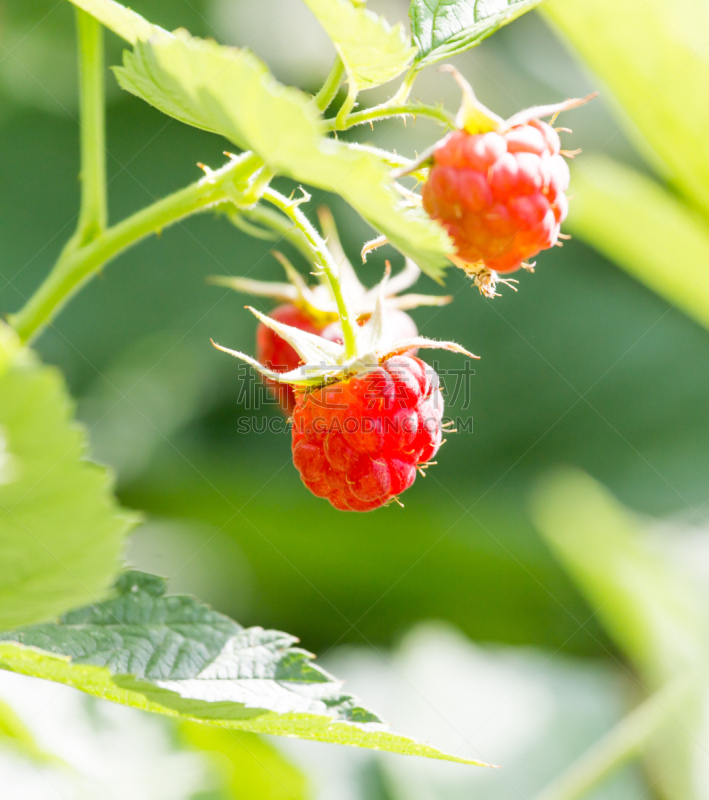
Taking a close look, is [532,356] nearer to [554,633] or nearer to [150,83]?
[554,633]

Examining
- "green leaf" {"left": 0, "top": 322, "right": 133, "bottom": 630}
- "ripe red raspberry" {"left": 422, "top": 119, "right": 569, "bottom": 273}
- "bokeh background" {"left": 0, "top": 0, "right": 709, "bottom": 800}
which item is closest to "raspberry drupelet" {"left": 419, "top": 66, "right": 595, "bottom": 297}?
"ripe red raspberry" {"left": 422, "top": 119, "right": 569, "bottom": 273}

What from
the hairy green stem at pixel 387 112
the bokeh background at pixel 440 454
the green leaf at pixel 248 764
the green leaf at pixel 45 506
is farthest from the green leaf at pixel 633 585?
the green leaf at pixel 45 506

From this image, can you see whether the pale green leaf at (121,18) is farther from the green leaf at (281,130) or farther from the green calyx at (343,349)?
the green calyx at (343,349)

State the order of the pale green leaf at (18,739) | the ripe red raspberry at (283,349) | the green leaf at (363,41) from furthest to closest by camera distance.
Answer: the ripe red raspberry at (283,349) → the pale green leaf at (18,739) → the green leaf at (363,41)

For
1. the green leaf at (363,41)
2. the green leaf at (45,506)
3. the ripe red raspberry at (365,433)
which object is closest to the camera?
the green leaf at (45,506)

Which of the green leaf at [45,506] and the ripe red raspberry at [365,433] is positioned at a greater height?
the ripe red raspberry at [365,433]

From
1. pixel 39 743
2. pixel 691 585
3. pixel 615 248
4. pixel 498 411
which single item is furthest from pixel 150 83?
pixel 498 411

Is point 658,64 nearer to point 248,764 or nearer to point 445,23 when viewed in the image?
point 445,23

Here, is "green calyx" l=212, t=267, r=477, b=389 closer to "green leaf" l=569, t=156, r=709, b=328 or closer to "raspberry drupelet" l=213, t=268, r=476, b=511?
"raspberry drupelet" l=213, t=268, r=476, b=511
